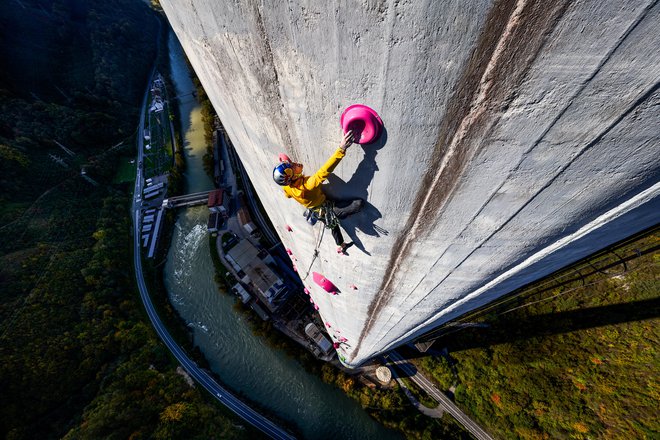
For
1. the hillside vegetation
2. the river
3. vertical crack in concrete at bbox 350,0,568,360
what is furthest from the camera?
the river

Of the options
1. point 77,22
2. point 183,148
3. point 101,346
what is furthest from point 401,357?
point 77,22

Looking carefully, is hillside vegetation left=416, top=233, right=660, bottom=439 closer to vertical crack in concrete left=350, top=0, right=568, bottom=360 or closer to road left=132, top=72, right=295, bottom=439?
road left=132, top=72, right=295, bottom=439

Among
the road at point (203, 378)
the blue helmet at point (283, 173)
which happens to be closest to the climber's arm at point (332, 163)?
the blue helmet at point (283, 173)

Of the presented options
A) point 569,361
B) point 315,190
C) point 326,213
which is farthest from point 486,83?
point 569,361

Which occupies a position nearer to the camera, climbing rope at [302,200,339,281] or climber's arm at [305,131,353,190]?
climber's arm at [305,131,353,190]

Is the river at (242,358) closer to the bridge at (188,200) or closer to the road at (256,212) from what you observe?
the bridge at (188,200)

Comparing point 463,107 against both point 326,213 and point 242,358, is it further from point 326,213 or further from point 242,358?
point 242,358

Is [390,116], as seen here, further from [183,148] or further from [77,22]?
[77,22]

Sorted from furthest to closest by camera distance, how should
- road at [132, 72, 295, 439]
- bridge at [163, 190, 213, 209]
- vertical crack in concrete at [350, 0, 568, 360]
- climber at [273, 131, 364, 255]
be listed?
bridge at [163, 190, 213, 209] < road at [132, 72, 295, 439] < climber at [273, 131, 364, 255] < vertical crack in concrete at [350, 0, 568, 360]

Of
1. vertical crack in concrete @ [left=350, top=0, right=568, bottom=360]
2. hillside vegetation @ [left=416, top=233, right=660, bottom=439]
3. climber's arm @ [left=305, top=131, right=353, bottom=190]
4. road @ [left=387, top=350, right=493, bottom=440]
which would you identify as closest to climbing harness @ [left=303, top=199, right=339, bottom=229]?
climber's arm @ [left=305, top=131, right=353, bottom=190]
